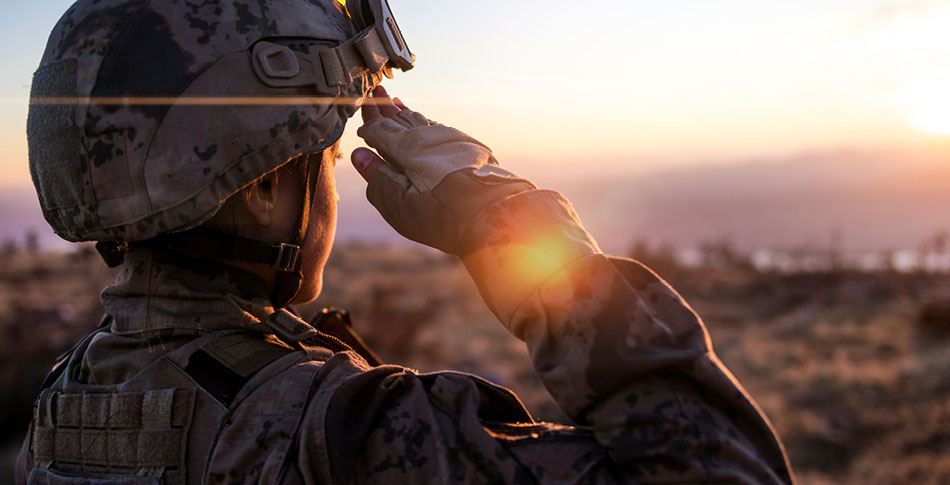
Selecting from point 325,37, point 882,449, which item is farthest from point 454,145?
point 882,449

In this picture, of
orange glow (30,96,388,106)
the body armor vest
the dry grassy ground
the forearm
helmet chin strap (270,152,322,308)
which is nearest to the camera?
the forearm

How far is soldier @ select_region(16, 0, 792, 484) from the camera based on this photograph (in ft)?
4.83

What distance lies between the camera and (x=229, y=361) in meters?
1.70

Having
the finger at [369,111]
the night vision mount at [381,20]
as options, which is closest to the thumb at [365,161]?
the finger at [369,111]

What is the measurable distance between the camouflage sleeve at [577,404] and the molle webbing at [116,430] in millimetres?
399

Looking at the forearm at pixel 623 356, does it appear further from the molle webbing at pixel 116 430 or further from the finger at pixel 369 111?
the molle webbing at pixel 116 430

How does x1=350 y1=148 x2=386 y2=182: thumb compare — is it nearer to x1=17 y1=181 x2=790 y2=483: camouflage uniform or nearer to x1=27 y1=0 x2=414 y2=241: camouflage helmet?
x1=27 y1=0 x2=414 y2=241: camouflage helmet

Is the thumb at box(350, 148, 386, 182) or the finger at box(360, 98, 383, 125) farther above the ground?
the finger at box(360, 98, 383, 125)

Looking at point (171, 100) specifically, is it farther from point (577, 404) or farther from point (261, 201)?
point (577, 404)

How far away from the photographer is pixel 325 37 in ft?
6.82

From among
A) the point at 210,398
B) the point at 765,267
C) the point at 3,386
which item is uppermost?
the point at 210,398

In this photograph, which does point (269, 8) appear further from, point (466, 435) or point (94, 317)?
point (94, 317)

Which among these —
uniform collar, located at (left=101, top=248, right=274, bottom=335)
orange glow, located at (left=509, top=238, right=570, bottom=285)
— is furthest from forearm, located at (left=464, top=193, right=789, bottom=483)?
uniform collar, located at (left=101, top=248, right=274, bottom=335)

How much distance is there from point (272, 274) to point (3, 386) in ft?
23.0
